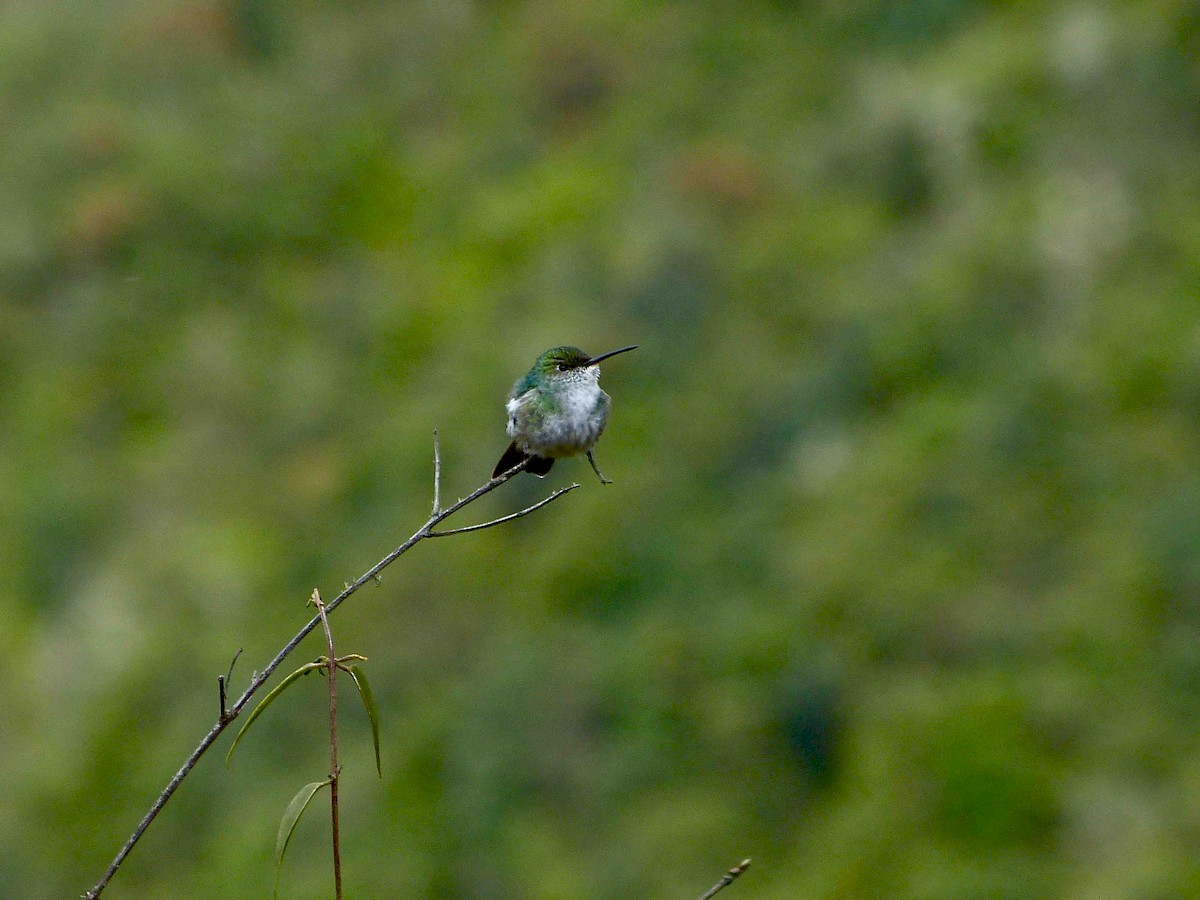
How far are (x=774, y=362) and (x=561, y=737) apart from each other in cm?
734

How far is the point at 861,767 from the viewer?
704 inches

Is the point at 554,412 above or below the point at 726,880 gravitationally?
above

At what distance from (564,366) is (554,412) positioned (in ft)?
1.17

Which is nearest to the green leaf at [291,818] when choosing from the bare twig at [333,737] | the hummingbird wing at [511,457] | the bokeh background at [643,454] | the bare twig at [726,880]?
the bare twig at [333,737]

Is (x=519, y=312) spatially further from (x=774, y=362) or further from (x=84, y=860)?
(x=84, y=860)

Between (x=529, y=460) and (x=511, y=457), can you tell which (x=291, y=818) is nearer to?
(x=529, y=460)

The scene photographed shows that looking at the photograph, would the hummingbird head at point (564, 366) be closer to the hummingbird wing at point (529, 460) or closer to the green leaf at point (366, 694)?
the hummingbird wing at point (529, 460)

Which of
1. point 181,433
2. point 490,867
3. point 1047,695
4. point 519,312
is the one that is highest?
point 181,433

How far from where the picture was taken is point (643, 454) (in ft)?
78.9

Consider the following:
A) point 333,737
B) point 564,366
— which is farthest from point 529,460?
point 333,737

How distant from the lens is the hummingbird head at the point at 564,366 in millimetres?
4645

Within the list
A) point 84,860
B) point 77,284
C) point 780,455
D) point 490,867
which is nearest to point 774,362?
point 780,455

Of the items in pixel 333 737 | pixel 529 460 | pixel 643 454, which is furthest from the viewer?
pixel 643 454

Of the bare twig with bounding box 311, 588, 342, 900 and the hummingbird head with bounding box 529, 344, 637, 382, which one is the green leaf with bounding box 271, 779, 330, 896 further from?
the hummingbird head with bounding box 529, 344, 637, 382
